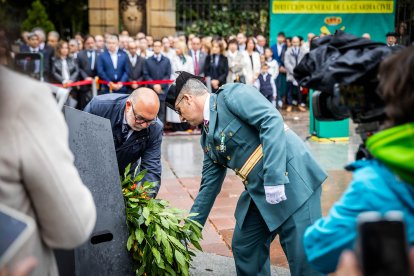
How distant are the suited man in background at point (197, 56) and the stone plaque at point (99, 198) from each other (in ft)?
31.8

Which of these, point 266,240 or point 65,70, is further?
point 65,70

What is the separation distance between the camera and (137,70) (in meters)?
12.8

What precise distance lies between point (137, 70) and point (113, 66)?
566mm

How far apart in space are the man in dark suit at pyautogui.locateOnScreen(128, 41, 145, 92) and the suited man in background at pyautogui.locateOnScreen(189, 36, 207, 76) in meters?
1.17

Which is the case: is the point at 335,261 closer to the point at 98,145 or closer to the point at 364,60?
the point at 364,60

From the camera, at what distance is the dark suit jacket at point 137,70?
41.9 ft

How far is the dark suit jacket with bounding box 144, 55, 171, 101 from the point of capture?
12742 mm

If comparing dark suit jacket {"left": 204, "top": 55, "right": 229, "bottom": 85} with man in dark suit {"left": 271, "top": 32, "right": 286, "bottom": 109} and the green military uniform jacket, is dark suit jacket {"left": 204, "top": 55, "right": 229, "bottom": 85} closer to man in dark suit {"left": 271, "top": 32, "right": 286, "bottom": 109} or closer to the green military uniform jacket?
man in dark suit {"left": 271, "top": 32, "right": 286, "bottom": 109}

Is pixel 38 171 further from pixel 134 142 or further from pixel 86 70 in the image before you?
pixel 86 70

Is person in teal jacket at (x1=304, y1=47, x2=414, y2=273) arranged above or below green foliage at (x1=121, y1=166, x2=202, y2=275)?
above

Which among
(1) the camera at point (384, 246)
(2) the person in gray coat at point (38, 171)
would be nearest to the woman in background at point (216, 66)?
(2) the person in gray coat at point (38, 171)

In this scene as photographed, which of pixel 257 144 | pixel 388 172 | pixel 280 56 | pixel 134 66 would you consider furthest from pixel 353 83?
pixel 280 56

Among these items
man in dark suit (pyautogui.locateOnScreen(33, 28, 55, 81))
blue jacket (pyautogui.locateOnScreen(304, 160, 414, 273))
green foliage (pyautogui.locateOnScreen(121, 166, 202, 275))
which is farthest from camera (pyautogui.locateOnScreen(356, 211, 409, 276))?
man in dark suit (pyautogui.locateOnScreen(33, 28, 55, 81))

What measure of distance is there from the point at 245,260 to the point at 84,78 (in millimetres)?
9197
